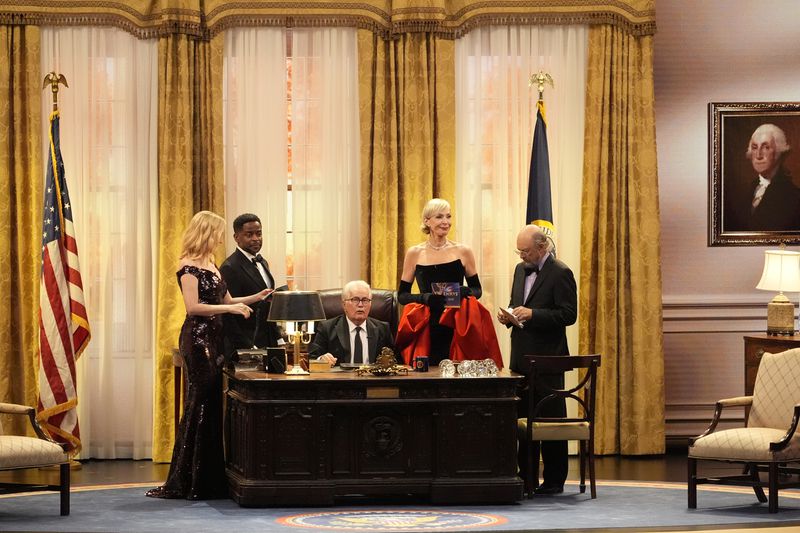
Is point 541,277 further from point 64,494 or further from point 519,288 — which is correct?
point 64,494

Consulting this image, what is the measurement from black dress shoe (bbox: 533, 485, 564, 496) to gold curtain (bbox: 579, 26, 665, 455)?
5.84 feet

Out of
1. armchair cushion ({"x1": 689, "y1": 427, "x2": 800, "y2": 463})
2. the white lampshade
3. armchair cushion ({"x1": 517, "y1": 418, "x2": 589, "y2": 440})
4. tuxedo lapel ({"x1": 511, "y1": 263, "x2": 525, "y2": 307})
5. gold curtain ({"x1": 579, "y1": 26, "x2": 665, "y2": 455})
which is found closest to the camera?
armchair cushion ({"x1": 689, "y1": 427, "x2": 800, "y2": 463})

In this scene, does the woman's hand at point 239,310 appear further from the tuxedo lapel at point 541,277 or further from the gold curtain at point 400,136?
the gold curtain at point 400,136

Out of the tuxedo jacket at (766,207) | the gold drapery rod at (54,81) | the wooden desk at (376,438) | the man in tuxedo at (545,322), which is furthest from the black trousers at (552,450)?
the gold drapery rod at (54,81)

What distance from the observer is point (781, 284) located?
30.0 ft

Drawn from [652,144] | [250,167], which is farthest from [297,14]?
[652,144]

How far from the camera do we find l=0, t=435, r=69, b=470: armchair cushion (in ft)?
22.9

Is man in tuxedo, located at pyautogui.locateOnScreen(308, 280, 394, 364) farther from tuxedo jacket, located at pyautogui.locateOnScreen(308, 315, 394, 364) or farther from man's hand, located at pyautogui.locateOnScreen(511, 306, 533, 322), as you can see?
man's hand, located at pyautogui.locateOnScreen(511, 306, 533, 322)

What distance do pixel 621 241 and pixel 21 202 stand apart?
176 inches

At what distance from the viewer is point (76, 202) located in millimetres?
9539

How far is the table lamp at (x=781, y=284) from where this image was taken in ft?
29.8

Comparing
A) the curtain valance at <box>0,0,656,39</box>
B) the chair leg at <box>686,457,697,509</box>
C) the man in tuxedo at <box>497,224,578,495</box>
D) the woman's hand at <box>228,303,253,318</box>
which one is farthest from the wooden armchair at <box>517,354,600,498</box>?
the curtain valance at <box>0,0,656,39</box>

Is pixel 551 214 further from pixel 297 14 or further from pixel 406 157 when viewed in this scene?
pixel 297 14

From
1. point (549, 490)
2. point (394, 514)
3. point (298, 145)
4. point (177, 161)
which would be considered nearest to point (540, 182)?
point (298, 145)
